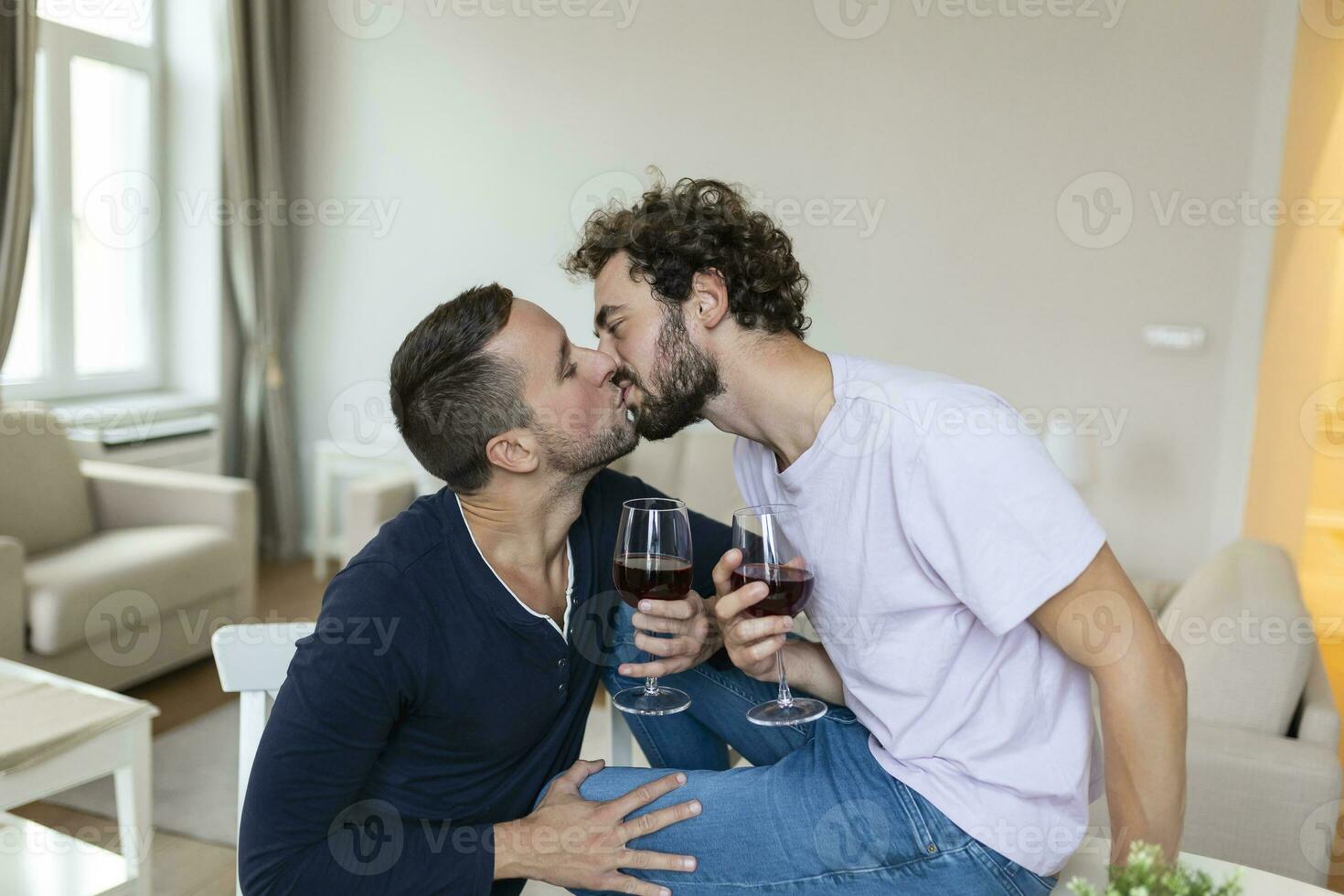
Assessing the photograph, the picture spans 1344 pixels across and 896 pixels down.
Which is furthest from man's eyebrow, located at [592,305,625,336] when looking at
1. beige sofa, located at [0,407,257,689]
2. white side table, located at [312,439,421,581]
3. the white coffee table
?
white side table, located at [312,439,421,581]

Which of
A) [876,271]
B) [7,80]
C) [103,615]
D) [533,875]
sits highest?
[7,80]

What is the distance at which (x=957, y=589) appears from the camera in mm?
1229

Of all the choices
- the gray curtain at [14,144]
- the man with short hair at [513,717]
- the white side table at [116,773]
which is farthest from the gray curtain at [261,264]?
the man with short hair at [513,717]

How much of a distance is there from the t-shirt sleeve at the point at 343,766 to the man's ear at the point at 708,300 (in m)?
0.56

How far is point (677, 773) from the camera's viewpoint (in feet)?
4.41

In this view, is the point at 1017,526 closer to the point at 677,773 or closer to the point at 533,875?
the point at 677,773

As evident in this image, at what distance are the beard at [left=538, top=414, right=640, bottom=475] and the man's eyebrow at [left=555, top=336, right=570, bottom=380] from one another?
0.08m

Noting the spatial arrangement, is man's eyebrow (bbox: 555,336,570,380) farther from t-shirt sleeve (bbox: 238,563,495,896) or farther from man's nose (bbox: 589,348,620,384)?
t-shirt sleeve (bbox: 238,563,495,896)

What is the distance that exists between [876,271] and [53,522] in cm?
294

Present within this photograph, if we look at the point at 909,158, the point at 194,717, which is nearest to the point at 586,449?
the point at 194,717

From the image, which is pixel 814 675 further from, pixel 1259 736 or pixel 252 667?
pixel 1259 736

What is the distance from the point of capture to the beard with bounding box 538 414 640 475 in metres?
1.47

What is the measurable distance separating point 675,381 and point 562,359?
0.16 m

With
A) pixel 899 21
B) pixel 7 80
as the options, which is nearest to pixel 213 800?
pixel 7 80
